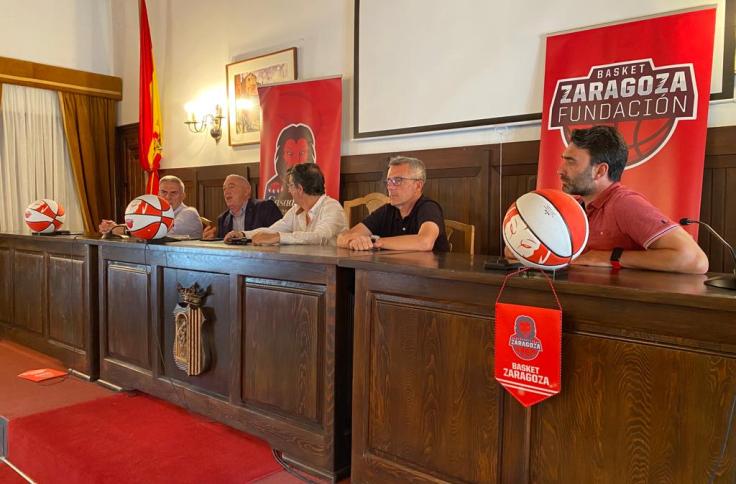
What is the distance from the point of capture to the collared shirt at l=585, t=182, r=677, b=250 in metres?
1.86

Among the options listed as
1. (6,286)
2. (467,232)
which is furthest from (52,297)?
(467,232)

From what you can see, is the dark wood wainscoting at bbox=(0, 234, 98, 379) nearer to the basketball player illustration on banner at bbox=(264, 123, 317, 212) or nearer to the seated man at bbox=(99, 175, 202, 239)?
the seated man at bbox=(99, 175, 202, 239)

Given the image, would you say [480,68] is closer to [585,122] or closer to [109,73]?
[585,122]

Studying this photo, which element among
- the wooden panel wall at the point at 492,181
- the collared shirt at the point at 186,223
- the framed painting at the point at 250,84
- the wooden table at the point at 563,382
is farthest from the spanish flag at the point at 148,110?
the wooden table at the point at 563,382

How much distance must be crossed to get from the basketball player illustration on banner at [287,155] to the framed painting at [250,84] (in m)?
0.48

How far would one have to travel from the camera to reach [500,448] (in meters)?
1.68

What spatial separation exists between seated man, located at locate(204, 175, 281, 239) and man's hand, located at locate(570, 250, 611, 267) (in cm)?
261

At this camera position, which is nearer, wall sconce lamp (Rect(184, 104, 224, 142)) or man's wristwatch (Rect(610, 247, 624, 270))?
man's wristwatch (Rect(610, 247, 624, 270))

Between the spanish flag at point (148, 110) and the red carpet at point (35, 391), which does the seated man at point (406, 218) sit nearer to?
the red carpet at point (35, 391)

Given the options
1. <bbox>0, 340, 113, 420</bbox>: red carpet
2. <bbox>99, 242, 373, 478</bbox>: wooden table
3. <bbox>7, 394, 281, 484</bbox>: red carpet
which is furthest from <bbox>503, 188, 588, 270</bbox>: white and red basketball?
<bbox>0, 340, 113, 420</bbox>: red carpet

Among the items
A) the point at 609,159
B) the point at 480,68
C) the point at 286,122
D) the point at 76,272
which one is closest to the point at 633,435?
the point at 609,159

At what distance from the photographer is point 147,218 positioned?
9.89 ft

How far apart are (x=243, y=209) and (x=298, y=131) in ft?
3.06

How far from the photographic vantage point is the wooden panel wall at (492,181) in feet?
9.46
